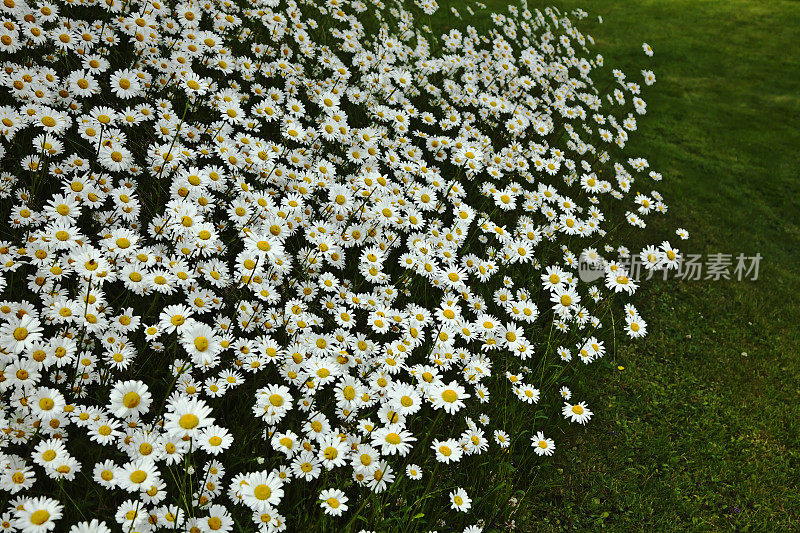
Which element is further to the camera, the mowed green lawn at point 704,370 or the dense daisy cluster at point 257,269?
the mowed green lawn at point 704,370

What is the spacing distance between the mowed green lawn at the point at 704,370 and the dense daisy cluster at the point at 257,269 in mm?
396

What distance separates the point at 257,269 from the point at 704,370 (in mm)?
4074

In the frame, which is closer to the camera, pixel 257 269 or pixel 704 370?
pixel 257 269

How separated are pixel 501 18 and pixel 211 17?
4092mm

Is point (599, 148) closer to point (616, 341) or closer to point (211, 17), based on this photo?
point (616, 341)

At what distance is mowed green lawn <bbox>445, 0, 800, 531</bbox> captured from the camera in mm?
3439

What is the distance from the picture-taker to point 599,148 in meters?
6.87

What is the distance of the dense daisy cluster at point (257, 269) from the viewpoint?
2260mm

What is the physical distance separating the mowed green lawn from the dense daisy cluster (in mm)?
396

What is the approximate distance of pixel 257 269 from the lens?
322cm

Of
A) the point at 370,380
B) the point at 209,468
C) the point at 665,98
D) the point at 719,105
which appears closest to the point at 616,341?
the point at 370,380

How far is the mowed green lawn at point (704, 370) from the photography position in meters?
3.44

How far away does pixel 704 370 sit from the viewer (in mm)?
4629

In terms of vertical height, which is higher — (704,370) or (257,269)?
(704,370)
